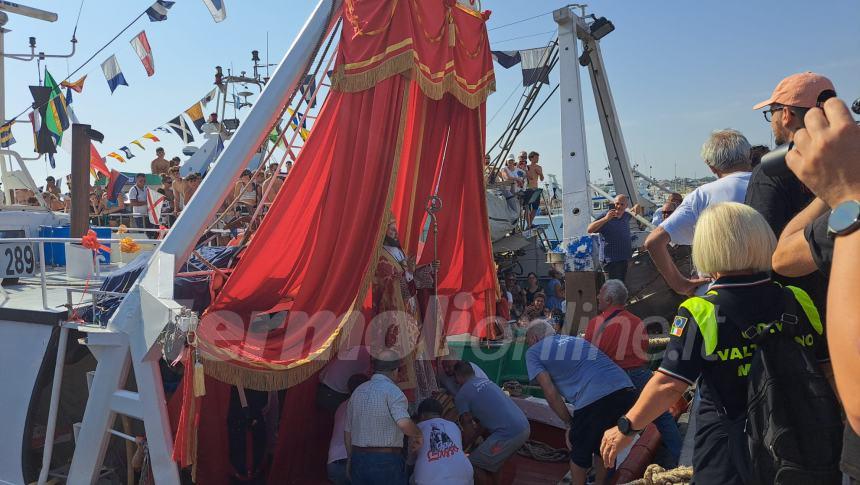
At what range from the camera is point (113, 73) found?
1048 centimetres

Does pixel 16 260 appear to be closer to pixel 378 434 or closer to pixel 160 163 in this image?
pixel 378 434

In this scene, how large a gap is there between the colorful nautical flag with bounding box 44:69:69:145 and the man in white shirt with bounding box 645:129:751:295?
881 cm

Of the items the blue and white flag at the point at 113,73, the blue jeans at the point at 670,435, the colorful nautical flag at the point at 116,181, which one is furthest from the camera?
the blue and white flag at the point at 113,73

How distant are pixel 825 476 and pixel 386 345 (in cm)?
326

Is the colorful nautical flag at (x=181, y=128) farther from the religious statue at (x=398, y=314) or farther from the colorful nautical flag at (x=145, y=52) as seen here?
the religious statue at (x=398, y=314)

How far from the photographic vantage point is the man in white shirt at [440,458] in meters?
4.07

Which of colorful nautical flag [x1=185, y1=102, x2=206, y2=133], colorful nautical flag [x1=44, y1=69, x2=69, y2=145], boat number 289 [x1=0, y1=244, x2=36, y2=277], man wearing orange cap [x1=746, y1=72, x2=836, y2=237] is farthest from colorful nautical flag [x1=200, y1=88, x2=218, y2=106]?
man wearing orange cap [x1=746, y1=72, x2=836, y2=237]

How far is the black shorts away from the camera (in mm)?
4094

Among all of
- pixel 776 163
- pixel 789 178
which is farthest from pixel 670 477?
pixel 776 163

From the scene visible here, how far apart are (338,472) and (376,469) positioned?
495 mm

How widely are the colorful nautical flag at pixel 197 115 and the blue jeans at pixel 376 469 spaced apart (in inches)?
436

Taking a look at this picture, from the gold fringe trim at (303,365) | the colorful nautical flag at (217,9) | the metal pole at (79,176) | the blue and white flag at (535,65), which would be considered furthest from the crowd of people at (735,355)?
the blue and white flag at (535,65)

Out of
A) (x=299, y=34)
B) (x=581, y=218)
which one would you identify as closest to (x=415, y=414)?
(x=299, y=34)

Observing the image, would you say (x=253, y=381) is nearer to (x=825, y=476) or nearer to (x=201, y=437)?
(x=201, y=437)
